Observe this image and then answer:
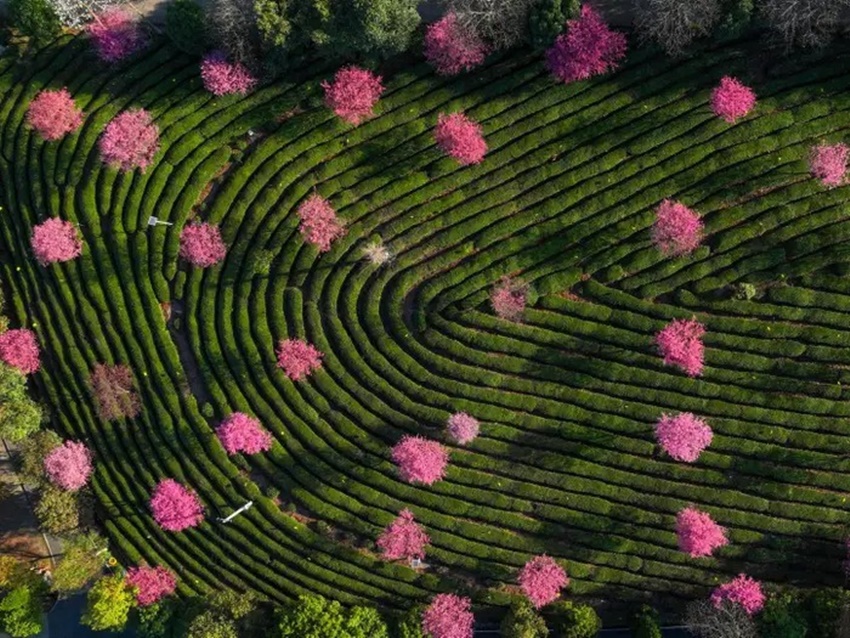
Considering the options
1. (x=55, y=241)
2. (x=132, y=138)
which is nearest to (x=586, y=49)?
(x=132, y=138)

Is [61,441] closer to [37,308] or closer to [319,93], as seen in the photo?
[37,308]

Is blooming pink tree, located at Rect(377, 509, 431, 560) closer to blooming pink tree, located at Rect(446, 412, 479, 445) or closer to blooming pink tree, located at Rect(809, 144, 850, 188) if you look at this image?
blooming pink tree, located at Rect(446, 412, 479, 445)

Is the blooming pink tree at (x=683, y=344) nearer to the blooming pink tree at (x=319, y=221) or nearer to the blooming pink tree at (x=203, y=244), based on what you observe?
the blooming pink tree at (x=319, y=221)

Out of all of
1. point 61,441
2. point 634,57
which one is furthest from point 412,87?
point 61,441

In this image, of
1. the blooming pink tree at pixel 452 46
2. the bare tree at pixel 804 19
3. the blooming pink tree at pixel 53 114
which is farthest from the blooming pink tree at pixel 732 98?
the blooming pink tree at pixel 53 114

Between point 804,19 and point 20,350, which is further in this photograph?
point 20,350

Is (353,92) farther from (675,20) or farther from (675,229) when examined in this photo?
(675,229)
